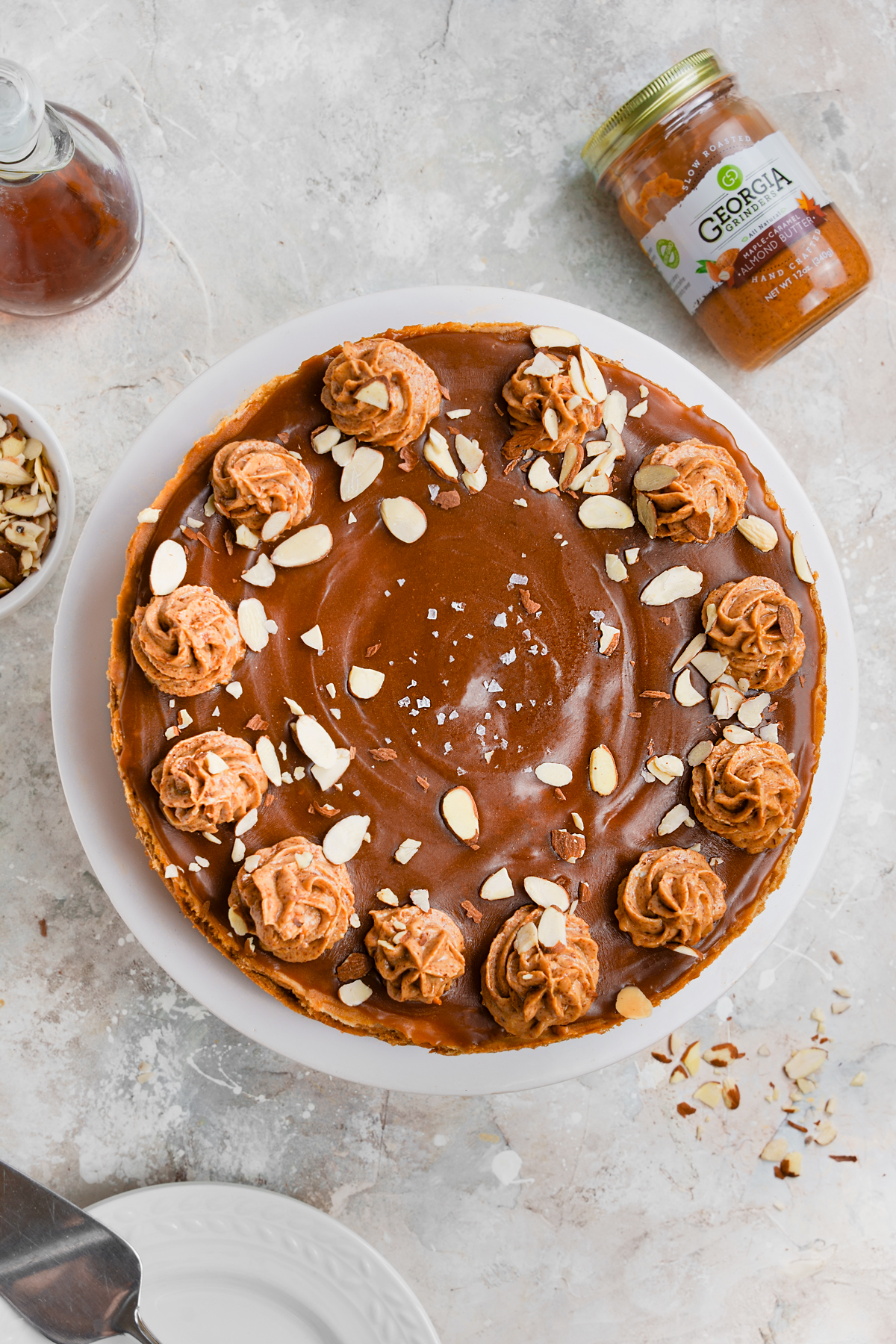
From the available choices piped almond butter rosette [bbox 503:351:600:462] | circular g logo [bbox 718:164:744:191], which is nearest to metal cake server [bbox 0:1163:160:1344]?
piped almond butter rosette [bbox 503:351:600:462]

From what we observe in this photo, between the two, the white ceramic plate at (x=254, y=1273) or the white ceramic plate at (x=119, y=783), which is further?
the white ceramic plate at (x=254, y=1273)

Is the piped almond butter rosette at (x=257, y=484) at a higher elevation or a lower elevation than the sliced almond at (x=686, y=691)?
higher

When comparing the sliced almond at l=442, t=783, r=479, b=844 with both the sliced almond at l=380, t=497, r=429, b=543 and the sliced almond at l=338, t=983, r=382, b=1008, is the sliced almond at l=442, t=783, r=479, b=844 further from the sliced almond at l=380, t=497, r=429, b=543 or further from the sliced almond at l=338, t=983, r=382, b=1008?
the sliced almond at l=380, t=497, r=429, b=543

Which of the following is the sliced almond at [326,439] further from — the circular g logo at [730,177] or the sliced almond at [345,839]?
the circular g logo at [730,177]

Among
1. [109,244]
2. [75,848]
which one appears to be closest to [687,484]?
[109,244]

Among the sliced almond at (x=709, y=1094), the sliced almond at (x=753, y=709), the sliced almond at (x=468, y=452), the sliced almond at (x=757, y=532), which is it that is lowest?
the sliced almond at (x=709, y=1094)

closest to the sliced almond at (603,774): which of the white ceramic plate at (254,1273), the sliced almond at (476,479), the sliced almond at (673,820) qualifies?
the sliced almond at (673,820)

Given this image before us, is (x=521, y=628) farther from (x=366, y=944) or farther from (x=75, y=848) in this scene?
(x=75, y=848)
